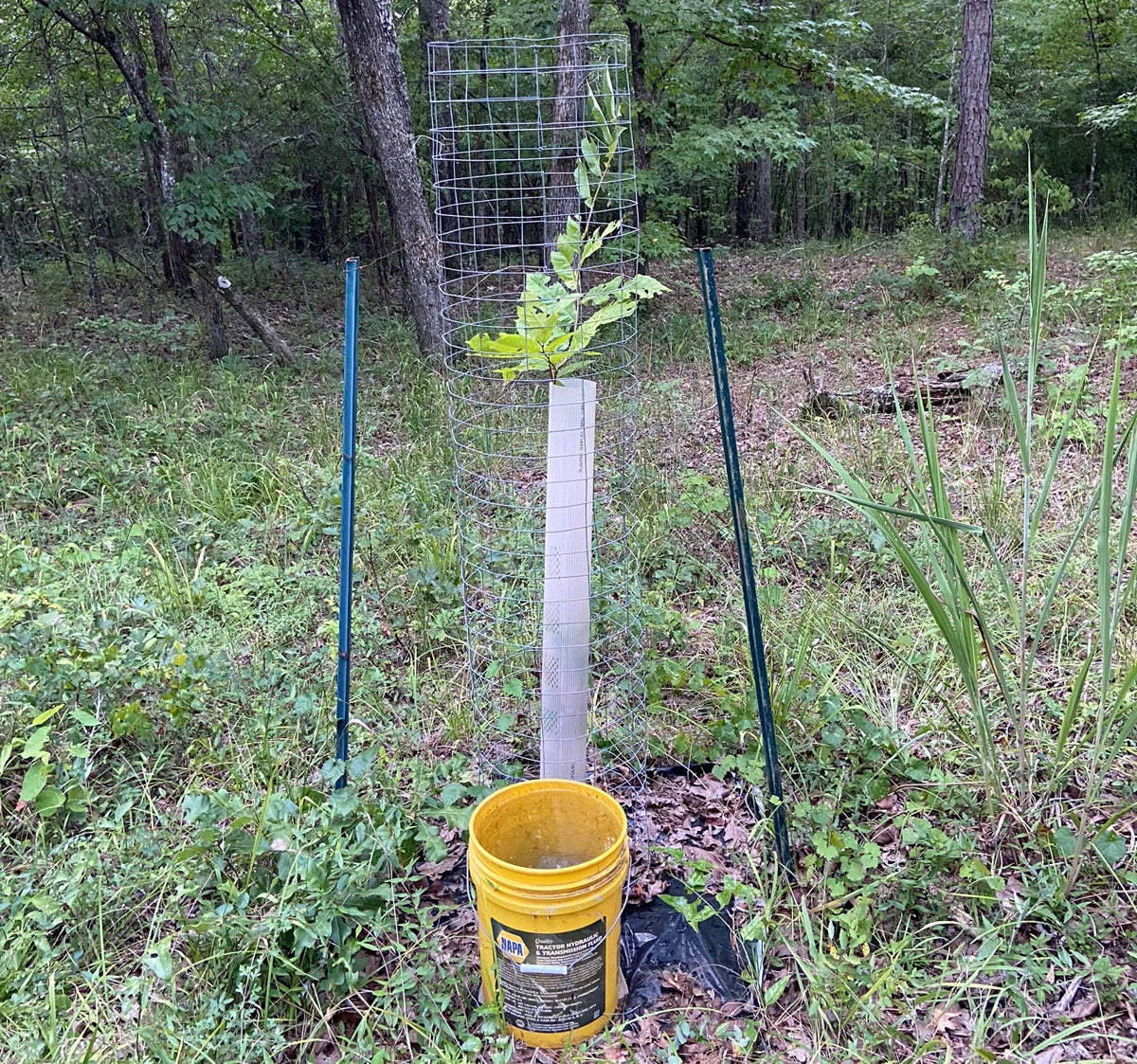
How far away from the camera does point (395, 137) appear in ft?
19.2

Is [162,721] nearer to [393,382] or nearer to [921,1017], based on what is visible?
[921,1017]

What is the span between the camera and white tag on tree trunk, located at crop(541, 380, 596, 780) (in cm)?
192

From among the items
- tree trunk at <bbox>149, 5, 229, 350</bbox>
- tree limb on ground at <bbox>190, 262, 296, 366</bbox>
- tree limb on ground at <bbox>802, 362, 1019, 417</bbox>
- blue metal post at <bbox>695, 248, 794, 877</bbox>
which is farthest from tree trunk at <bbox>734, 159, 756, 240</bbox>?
blue metal post at <bbox>695, 248, 794, 877</bbox>

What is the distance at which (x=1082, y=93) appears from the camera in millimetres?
12836

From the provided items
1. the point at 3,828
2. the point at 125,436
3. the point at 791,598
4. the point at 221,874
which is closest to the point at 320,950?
the point at 221,874

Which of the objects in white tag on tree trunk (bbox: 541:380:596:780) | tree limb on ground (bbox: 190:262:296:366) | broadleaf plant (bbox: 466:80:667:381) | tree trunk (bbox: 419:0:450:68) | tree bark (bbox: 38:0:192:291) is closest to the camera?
broadleaf plant (bbox: 466:80:667:381)

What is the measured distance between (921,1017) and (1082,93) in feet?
50.9

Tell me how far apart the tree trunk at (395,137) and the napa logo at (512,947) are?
14.3ft

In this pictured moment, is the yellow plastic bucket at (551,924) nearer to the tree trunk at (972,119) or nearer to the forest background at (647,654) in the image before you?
the forest background at (647,654)

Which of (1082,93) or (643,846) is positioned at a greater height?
(1082,93)

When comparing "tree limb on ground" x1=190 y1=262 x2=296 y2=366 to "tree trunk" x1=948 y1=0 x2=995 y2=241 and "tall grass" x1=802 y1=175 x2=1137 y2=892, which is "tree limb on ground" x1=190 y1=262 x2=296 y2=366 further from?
"tree trunk" x1=948 y1=0 x2=995 y2=241

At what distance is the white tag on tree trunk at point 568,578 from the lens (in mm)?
1924

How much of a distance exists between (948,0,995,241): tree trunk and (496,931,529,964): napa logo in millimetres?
7652

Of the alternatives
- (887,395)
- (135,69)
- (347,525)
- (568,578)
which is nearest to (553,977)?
(568,578)
